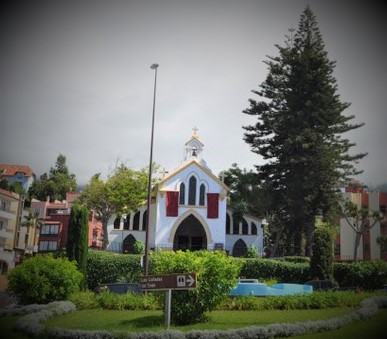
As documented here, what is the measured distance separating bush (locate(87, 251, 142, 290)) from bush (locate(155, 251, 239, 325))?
1281 cm

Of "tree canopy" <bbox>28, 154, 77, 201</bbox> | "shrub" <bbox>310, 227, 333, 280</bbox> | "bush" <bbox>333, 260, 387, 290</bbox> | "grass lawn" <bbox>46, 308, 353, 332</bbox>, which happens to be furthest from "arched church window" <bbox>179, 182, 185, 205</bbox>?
"tree canopy" <bbox>28, 154, 77, 201</bbox>

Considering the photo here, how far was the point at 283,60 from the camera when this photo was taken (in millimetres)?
36844

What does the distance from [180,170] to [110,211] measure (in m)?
7.07

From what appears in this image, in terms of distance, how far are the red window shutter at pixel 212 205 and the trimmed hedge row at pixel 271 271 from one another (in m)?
11.1

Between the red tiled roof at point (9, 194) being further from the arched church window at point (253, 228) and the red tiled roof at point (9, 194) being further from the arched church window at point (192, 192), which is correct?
the arched church window at point (253, 228)

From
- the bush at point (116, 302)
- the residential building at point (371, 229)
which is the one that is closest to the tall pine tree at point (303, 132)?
the residential building at point (371, 229)

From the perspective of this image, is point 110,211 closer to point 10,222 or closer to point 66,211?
point 10,222

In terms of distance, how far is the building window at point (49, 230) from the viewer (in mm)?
52969

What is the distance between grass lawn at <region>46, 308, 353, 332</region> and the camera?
12.0 meters

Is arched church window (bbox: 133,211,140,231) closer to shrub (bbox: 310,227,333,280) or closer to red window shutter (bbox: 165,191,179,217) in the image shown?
red window shutter (bbox: 165,191,179,217)

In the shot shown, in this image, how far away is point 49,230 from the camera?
5316cm

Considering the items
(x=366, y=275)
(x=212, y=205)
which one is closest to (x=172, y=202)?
(x=212, y=205)

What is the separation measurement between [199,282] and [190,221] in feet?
88.2

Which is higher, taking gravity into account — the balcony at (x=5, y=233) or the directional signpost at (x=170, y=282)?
the balcony at (x=5, y=233)
